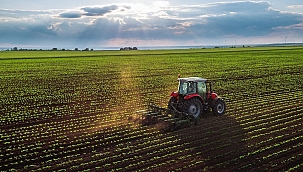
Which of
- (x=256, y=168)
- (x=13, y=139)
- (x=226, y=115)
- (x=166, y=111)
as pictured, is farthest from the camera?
(x=226, y=115)

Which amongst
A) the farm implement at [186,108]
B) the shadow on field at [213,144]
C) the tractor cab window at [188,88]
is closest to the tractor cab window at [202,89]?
the farm implement at [186,108]

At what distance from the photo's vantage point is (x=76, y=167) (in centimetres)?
996

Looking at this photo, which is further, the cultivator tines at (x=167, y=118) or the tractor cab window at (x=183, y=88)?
the tractor cab window at (x=183, y=88)

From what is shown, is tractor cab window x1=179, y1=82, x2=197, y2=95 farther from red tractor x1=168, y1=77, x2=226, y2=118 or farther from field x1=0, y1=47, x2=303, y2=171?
field x1=0, y1=47, x2=303, y2=171

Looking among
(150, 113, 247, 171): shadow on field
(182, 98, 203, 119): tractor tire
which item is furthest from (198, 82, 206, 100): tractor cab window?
(150, 113, 247, 171): shadow on field

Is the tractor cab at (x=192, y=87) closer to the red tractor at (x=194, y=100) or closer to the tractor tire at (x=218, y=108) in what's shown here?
the red tractor at (x=194, y=100)

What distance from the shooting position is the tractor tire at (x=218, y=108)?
15234 mm

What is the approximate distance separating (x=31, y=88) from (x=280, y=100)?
714 inches

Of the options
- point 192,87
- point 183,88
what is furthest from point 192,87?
point 183,88

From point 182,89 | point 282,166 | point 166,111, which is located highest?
point 182,89

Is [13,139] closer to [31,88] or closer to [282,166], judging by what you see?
[282,166]

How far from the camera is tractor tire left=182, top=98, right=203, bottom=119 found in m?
14.2

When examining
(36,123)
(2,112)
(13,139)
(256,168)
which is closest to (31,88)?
(2,112)

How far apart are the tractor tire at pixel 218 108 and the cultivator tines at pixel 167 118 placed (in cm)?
166
